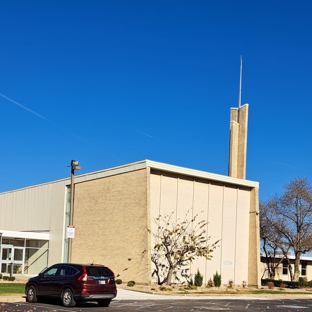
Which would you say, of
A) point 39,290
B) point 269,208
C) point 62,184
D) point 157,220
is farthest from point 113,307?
point 269,208

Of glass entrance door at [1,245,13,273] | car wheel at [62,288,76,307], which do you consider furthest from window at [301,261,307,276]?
car wheel at [62,288,76,307]

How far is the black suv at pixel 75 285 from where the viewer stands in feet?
68.1

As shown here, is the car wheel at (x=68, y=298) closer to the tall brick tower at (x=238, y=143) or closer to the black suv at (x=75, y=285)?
the black suv at (x=75, y=285)

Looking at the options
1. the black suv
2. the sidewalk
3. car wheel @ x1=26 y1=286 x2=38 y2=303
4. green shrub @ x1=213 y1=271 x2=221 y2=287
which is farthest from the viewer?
green shrub @ x1=213 y1=271 x2=221 y2=287

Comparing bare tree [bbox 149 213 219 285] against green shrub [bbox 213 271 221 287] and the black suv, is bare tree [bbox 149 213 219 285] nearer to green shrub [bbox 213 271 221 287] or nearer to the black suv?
green shrub [bbox 213 271 221 287]

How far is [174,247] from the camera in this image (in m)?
37.6

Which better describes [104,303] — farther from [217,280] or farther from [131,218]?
[217,280]

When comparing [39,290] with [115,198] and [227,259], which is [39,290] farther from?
[227,259]

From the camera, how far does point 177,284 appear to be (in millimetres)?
37562

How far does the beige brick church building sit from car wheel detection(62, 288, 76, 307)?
570 inches

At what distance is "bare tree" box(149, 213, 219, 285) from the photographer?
121 feet

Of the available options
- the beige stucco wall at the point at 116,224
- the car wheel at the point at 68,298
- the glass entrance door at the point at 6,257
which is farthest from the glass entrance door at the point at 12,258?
the car wheel at the point at 68,298

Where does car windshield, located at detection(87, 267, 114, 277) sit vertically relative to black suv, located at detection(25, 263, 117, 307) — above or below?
above

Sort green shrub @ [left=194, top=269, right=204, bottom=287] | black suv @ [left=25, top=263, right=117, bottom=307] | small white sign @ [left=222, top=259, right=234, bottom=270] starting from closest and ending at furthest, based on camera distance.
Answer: black suv @ [left=25, top=263, right=117, bottom=307] < green shrub @ [left=194, top=269, right=204, bottom=287] < small white sign @ [left=222, top=259, right=234, bottom=270]
